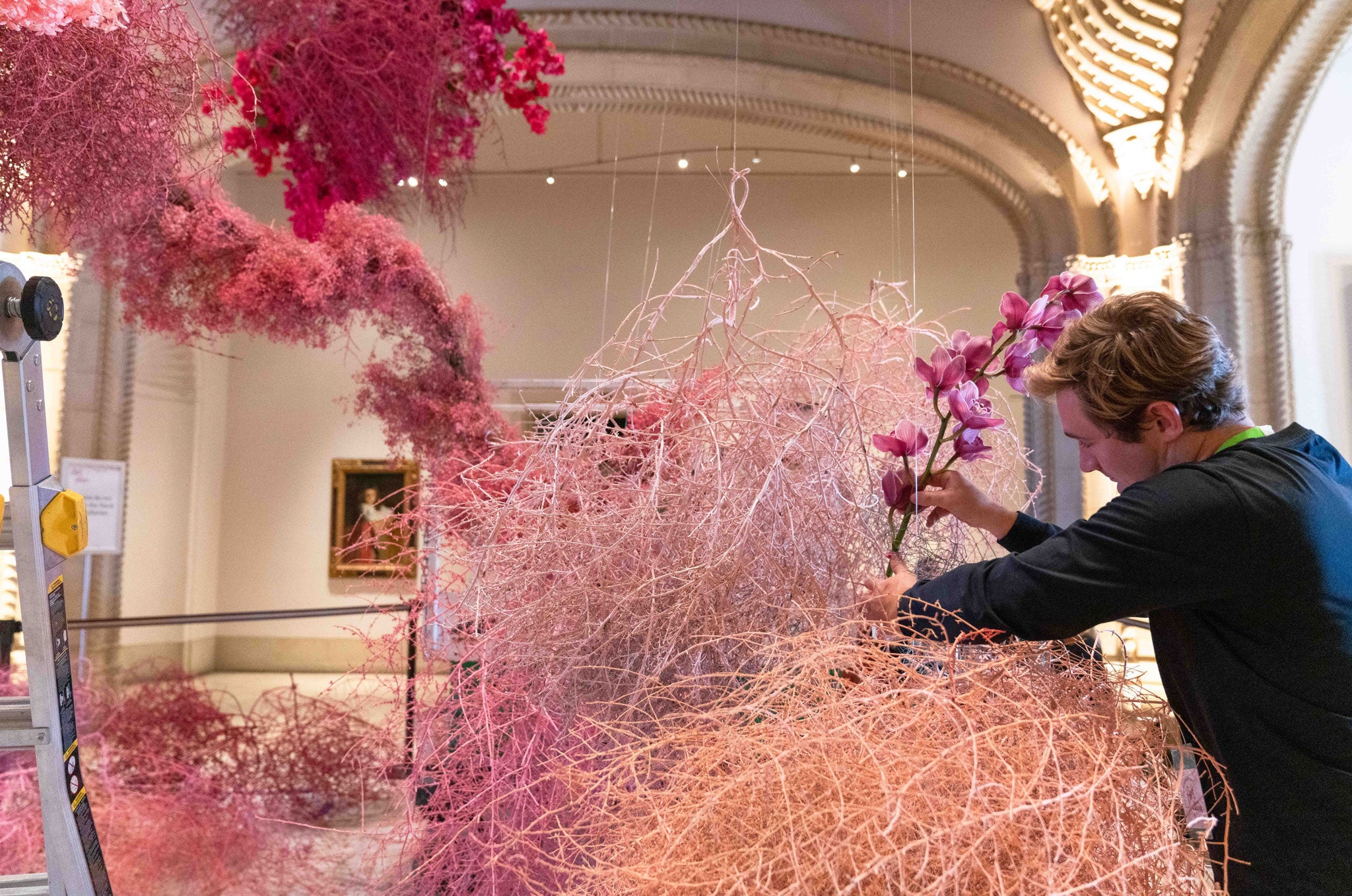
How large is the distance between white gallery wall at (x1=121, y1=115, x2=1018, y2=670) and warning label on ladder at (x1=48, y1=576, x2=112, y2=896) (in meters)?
1.62

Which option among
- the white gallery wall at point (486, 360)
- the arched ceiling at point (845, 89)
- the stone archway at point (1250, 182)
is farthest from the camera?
the white gallery wall at point (486, 360)

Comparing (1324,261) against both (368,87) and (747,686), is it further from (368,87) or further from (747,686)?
(747,686)

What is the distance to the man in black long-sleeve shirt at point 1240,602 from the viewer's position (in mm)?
651

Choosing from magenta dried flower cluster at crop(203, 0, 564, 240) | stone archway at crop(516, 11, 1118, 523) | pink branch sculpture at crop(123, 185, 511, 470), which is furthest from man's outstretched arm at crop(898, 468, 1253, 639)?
stone archway at crop(516, 11, 1118, 523)

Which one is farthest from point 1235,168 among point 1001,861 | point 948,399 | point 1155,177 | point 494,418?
point 1001,861

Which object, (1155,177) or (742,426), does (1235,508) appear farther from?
(1155,177)

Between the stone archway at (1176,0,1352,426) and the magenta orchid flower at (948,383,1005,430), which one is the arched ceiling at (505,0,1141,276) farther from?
the magenta orchid flower at (948,383,1005,430)

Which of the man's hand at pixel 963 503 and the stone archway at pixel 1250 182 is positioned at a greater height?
the stone archway at pixel 1250 182

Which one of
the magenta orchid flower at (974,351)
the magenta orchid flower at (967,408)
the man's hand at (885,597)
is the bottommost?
the man's hand at (885,597)

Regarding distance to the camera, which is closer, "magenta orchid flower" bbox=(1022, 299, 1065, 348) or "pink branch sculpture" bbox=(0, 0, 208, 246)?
"magenta orchid flower" bbox=(1022, 299, 1065, 348)

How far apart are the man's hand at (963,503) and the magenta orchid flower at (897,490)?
0.4 inches

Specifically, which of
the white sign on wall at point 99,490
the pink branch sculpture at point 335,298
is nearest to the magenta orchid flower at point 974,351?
the pink branch sculpture at point 335,298

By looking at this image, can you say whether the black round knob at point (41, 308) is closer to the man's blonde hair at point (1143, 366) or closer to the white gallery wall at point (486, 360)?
the man's blonde hair at point (1143, 366)

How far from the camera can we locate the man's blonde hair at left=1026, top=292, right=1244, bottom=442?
28.0 inches
